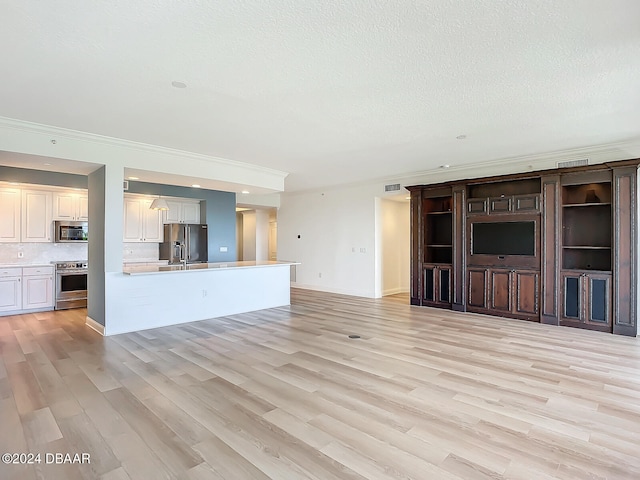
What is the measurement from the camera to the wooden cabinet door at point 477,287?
243 inches

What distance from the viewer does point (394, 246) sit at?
8.70 metres

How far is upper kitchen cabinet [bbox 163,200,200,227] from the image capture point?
25.1 ft

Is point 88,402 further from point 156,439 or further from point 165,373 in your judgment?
point 156,439

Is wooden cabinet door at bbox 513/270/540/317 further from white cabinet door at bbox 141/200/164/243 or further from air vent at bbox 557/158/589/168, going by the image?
white cabinet door at bbox 141/200/164/243

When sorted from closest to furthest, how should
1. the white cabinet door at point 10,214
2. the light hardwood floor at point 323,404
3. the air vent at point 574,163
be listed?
the light hardwood floor at point 323,404
the air vent at point 574,163
the white cabinet door at point 10,214

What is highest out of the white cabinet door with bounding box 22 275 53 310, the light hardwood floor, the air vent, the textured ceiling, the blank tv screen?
the textured ceiling

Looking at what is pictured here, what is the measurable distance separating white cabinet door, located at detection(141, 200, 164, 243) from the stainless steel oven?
1.27m

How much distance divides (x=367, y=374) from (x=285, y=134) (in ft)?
10.1

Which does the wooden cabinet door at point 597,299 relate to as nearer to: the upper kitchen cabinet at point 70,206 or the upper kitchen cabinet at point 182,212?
the upper kitchen cabinet at point 182,212

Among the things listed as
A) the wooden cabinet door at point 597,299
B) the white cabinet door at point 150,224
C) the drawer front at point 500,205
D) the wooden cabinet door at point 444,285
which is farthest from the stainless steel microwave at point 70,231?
the wooden cabinet door at point 597,299

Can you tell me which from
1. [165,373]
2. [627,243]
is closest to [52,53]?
[165,373]

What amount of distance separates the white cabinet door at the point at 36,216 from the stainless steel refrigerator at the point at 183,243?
6.71ft

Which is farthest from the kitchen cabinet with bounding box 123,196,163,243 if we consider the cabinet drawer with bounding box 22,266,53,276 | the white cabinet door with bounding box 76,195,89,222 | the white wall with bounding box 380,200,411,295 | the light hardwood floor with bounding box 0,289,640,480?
the white wall with bounding box 380,200,411,295

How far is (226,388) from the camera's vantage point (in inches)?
119
